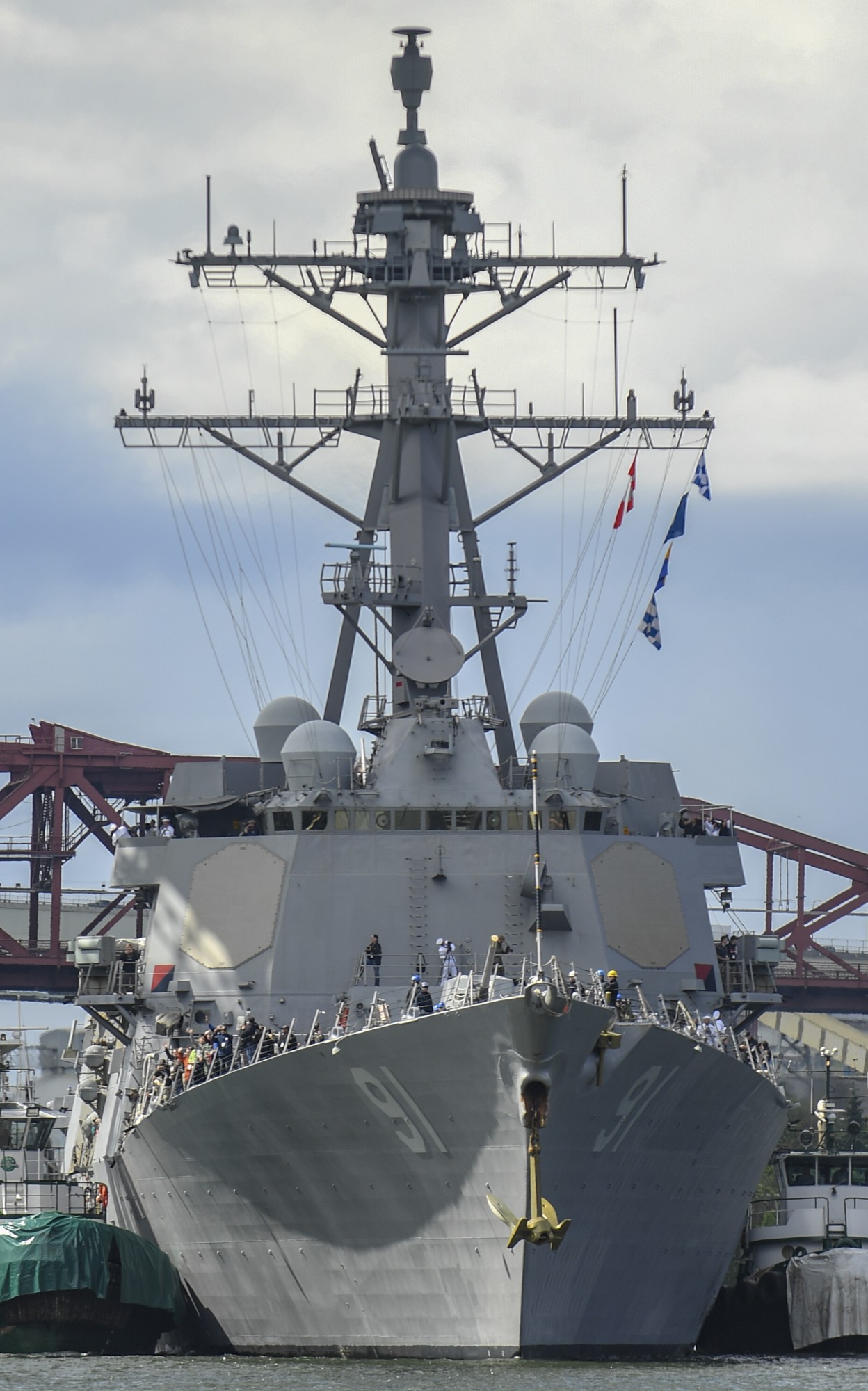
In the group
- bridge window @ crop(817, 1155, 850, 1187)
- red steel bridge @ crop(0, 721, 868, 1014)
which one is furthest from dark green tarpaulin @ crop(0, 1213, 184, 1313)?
red steel bridge @ crop(0, 721, 868, 1014)

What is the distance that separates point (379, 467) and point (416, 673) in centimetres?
393

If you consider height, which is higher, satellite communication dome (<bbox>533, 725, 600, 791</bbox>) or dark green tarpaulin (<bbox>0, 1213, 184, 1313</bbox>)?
satellite communication dome (<bbox>533, 725, 600, 791</bbox>)

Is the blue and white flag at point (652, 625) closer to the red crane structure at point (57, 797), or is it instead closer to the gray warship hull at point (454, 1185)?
the gray warship hull at point (454, 1185)

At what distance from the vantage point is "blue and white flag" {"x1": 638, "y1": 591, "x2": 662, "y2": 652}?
30.8 m

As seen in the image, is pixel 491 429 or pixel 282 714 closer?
pixel 282 714

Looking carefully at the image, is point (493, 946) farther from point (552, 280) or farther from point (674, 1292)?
point (552, 280)

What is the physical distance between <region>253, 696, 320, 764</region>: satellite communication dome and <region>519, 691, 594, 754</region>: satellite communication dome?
251 cm

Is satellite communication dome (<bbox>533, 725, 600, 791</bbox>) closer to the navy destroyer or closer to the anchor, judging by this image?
the navy destroyer

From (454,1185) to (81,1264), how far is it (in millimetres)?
5015

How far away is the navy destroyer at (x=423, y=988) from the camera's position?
73.1 ft

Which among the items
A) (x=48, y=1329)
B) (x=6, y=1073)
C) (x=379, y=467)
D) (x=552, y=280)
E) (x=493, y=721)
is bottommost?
(x=48, y=1329)

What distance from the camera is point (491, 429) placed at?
105ft

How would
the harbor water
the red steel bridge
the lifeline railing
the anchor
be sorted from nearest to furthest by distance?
the harbor water
the anchor
the lifeline railing
the red steel bridge

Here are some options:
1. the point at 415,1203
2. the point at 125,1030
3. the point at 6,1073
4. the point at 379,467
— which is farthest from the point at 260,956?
the point at 6,1073
